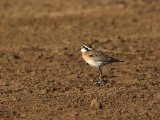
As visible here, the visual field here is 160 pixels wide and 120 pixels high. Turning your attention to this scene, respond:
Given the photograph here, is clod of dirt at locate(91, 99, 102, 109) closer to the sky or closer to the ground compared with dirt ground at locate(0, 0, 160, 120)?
closer to the ground

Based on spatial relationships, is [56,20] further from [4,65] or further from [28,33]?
[4,65]

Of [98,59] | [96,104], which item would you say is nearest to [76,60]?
[98,59]

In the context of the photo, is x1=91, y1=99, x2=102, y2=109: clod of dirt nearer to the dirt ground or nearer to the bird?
the dirt ground

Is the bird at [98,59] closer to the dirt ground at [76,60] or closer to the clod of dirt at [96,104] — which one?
the dirt ground at [76,60]

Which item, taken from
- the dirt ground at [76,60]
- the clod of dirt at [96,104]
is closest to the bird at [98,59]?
the dirt ground at [76,60]

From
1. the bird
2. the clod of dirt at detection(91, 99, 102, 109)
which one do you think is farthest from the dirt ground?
the bird

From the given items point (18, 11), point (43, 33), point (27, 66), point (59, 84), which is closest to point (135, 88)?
point (59, 84)

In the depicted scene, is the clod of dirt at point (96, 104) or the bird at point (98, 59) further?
the bird at point (98, 59)

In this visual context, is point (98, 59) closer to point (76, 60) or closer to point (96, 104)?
point (96, 104)

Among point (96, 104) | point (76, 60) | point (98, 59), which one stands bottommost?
point (96, 104)
